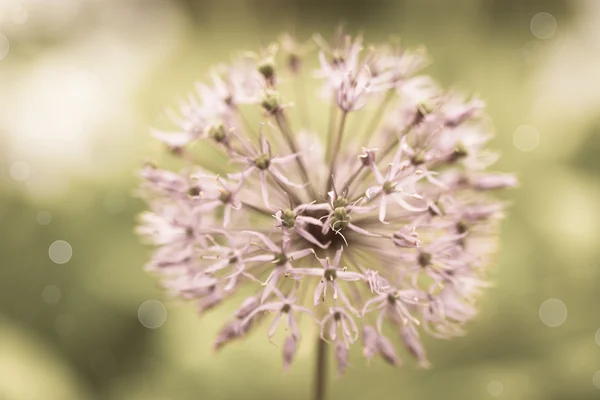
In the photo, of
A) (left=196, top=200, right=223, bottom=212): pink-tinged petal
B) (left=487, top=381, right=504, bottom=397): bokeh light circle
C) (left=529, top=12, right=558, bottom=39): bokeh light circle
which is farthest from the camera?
(left=529, top=12, right=558, bottom=39): bokeh light circle

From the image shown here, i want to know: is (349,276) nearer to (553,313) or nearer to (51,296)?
(553,313)

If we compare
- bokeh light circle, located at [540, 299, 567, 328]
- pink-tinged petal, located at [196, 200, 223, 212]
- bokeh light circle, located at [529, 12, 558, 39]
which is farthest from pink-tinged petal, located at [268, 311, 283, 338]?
bokeh light circle, located at [529, 12, 558, 39]

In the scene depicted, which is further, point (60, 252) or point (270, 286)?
point (60, 252)

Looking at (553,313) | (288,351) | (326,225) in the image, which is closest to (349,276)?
Result: (326,225)

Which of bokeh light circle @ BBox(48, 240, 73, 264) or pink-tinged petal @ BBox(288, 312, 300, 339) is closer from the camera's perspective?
pink-tinged petal @ BBox(288, 312, 300, 339)

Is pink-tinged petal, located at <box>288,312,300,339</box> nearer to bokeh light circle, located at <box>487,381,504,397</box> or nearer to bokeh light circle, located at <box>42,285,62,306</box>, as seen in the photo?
bokeh light circle, located at <box>487,381,504,397</box>

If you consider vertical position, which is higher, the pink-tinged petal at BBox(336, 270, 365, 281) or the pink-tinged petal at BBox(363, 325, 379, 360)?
the pink-tinged petal at BBox(336, 270, 365, 281)

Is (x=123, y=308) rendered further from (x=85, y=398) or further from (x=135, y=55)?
(x=135, y=55)
